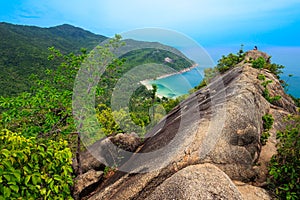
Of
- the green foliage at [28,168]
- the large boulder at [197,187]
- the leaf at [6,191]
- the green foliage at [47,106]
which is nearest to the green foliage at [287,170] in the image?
the large boulder at [197,187]

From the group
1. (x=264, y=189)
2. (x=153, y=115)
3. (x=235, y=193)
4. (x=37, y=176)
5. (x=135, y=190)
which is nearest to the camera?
(x=37, y=176)

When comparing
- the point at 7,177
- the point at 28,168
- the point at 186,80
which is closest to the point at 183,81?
the point at 186,80

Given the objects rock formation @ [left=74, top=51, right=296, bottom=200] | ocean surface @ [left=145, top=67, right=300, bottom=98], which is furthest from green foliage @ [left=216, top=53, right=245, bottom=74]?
rock formation @ [left=74, top=51, right=296, bottom=200]

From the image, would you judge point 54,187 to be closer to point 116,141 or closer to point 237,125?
point 237,125

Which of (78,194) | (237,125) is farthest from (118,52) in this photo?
(78,194)

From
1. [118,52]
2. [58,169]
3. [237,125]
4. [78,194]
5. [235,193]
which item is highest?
[118,52]

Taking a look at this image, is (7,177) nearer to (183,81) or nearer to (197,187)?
(197,187)

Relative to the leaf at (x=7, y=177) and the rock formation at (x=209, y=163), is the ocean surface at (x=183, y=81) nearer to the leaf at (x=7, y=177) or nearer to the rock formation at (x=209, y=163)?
the rock formation at (x=209, y=163)

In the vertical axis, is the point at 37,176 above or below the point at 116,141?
above
